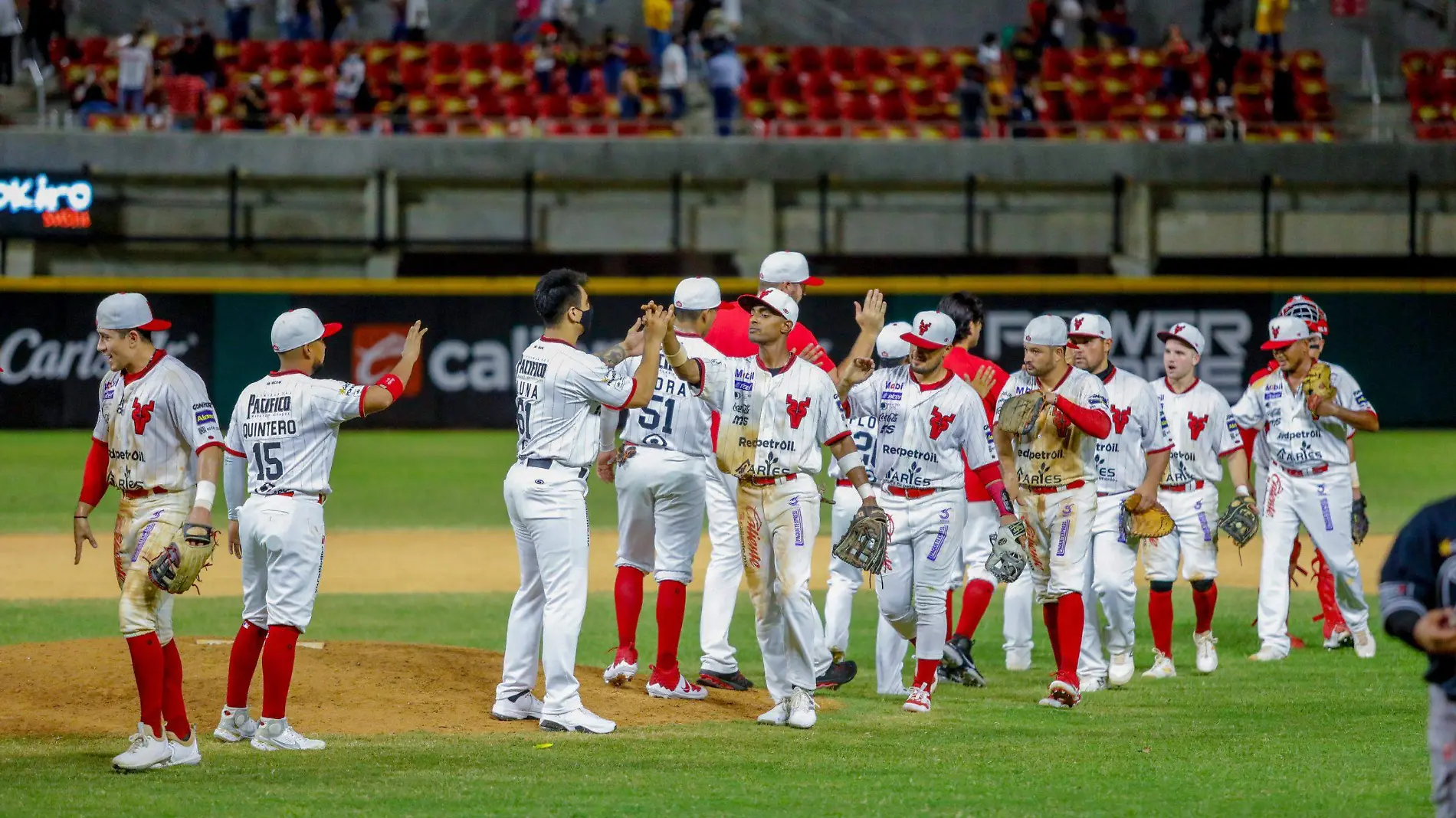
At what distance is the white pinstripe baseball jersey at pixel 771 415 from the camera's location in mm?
8125

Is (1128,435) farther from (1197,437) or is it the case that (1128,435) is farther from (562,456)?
(562,456)

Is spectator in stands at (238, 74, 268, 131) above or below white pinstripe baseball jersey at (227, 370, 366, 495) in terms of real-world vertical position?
above

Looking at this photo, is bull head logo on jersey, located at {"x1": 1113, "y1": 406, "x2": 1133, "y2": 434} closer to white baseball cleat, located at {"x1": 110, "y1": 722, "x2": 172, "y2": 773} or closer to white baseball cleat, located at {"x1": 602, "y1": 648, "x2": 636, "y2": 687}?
white baseball cleat, located at {"x1": 602, "y1": 648, "x2": 636, "y2": 687}

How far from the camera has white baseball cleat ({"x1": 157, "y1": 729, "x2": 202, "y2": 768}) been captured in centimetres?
713

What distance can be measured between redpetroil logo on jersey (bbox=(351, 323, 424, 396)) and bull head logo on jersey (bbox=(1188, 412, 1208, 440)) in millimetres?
14985

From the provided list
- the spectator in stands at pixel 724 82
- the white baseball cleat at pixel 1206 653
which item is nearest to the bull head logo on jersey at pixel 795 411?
the white baseball cleat at pixel 1206 653

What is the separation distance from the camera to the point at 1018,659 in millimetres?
10492

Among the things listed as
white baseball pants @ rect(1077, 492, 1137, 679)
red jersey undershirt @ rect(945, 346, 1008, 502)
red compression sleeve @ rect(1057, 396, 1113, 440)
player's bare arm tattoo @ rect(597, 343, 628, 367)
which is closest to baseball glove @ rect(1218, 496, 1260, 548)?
white baseball pants @ rect(1077, 492, 1137, 679)

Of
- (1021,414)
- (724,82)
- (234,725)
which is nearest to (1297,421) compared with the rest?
(1021,414)

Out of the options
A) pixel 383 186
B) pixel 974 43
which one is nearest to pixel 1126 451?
pixel 383 186

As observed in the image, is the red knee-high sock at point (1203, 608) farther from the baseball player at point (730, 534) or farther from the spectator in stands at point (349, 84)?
the spectator in stands at point (349, 84)

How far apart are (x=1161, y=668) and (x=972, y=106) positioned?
1692 cm

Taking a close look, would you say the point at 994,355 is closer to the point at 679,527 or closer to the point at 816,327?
the point at 816,327

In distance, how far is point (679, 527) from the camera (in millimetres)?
9250
